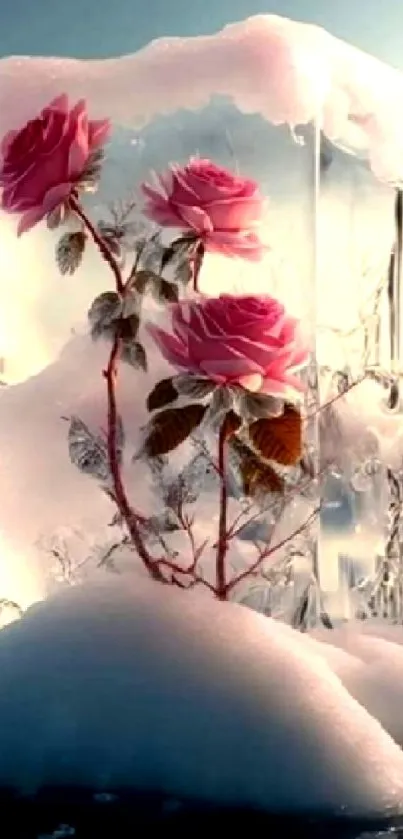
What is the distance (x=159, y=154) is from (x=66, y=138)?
6cm

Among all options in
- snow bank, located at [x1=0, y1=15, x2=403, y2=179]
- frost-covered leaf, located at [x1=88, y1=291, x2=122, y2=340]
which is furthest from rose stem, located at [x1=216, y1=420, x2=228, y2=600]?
snow bank, located at [x1=0, y1=15, x2=403, y2=179]

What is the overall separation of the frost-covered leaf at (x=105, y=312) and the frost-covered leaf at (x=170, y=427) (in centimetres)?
6

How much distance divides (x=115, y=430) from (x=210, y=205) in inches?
5.7

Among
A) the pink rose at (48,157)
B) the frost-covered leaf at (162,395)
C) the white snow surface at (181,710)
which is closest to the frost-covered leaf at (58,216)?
the pink rose at (48,157)

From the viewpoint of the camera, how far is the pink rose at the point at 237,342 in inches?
30.0

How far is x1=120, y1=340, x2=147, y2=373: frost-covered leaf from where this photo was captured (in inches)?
31.5

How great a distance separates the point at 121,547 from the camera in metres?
0.82

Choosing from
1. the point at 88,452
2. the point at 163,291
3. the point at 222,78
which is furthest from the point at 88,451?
the point at 222,78

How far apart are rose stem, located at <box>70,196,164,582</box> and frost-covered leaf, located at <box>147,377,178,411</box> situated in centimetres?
3

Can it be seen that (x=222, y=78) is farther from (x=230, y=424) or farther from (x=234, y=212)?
(x=230, y=424)

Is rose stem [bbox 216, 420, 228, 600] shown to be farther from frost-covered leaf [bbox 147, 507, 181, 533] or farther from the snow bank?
the snow bank

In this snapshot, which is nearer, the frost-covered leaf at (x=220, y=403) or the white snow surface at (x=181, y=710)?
the white snow surface at (x=181, y=710)

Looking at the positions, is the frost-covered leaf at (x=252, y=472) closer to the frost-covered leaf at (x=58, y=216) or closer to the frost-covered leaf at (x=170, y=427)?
the frost-covered leaf at (x=170, y=427)

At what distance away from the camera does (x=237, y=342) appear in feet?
2.49
